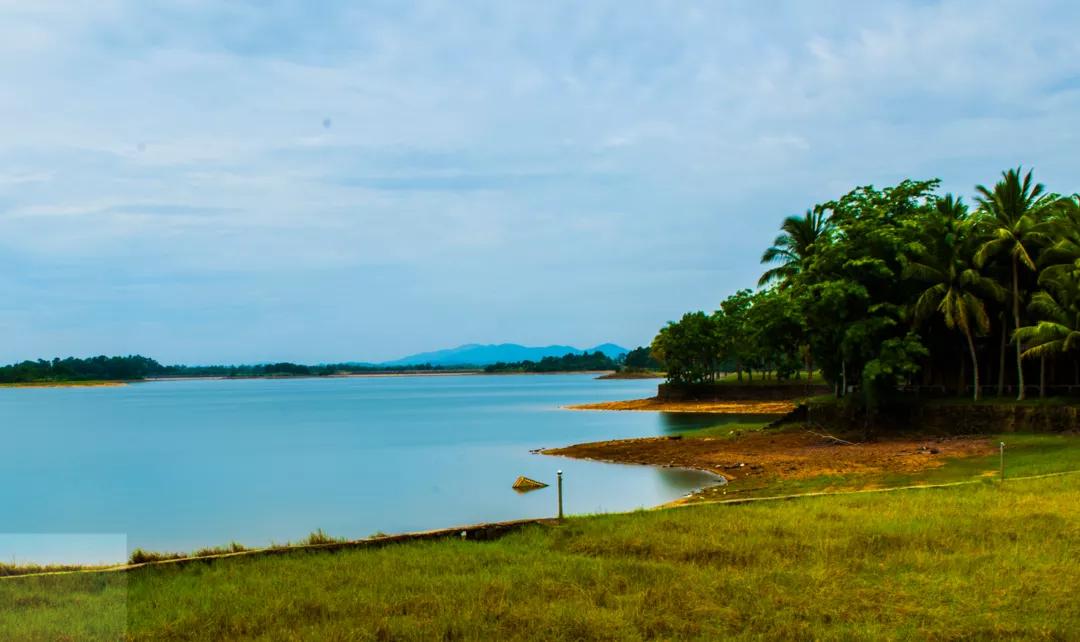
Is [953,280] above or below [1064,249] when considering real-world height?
below

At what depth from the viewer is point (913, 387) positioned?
3834 cm

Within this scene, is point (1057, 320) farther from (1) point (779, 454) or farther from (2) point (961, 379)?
(1) point (779, 454)

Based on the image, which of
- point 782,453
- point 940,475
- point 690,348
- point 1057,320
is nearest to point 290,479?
point 782,453

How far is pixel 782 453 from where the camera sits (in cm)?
3059

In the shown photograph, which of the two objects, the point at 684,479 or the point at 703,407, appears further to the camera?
the point at 703,407

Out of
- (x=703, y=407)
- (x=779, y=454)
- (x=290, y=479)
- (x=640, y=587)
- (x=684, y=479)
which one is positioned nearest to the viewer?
(x=640, y=587)

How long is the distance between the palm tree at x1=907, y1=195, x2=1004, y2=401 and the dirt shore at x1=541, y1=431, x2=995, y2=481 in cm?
478

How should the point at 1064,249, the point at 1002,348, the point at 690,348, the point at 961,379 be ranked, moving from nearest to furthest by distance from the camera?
the point at 1064,249, the point at 1002,348, the point at 961,379, the point at 690,348

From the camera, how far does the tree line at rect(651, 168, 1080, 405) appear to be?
100 feet

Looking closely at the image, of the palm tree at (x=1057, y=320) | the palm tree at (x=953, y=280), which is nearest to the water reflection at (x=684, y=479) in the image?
the palm tree at (x=953, y=280)

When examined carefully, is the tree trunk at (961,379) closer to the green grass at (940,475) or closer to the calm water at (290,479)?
the green grass at (940,475)

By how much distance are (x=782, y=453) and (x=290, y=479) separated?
18839mm

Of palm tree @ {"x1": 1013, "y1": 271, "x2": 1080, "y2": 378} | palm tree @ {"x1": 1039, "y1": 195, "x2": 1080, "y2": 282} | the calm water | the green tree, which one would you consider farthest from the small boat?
the green tree

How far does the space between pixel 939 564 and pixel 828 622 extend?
113 inches
